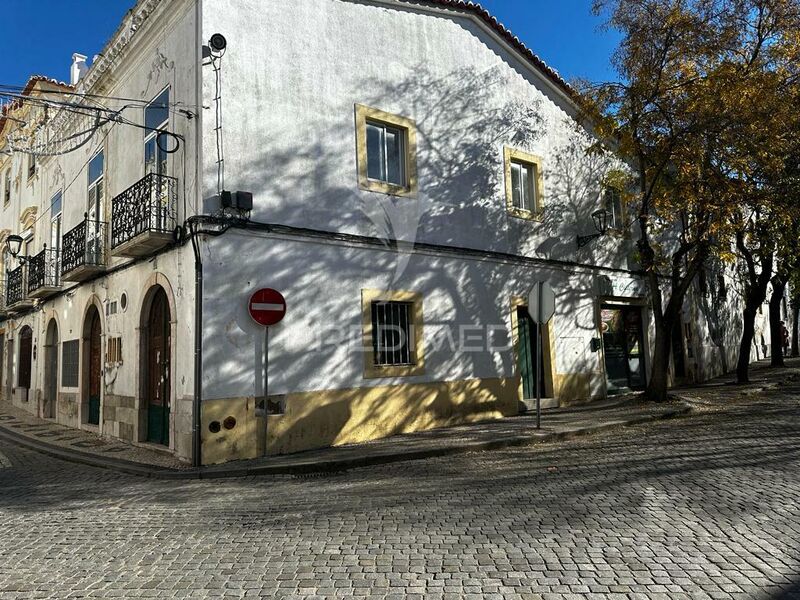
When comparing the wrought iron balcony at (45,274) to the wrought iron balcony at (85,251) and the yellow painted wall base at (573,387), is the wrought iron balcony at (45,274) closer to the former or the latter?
the wrought iron balcony at (85,251)

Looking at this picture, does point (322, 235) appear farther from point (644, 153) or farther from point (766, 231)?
point (766, 231)

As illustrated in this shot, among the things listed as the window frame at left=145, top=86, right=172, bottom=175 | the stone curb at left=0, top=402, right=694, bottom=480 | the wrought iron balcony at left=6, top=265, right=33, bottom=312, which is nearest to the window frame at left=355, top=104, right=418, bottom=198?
the window frame at left=145, top=86, right=172, bottom=175

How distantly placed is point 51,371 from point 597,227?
1576 centimetres

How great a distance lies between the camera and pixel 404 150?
11711 mm

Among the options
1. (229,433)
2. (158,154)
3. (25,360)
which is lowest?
(229,433)

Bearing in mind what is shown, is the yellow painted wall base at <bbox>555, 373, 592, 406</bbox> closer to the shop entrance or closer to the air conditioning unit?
the shop entrance

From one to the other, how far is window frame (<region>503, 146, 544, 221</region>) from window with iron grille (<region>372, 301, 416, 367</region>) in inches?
157

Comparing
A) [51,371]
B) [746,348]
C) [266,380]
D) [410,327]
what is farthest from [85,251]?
[746,348]

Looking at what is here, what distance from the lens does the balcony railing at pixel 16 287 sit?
58.9 feet

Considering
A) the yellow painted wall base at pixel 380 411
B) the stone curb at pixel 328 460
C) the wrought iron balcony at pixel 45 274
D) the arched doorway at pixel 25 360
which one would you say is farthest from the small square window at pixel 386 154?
the arched doorway at pixel 25 360

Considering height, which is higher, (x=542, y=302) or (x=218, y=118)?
(x=218, y=118)

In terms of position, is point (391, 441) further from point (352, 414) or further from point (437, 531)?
point (437, 531)

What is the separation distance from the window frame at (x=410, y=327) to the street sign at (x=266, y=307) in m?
1.75

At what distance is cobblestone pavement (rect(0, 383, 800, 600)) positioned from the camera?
3.90 m
